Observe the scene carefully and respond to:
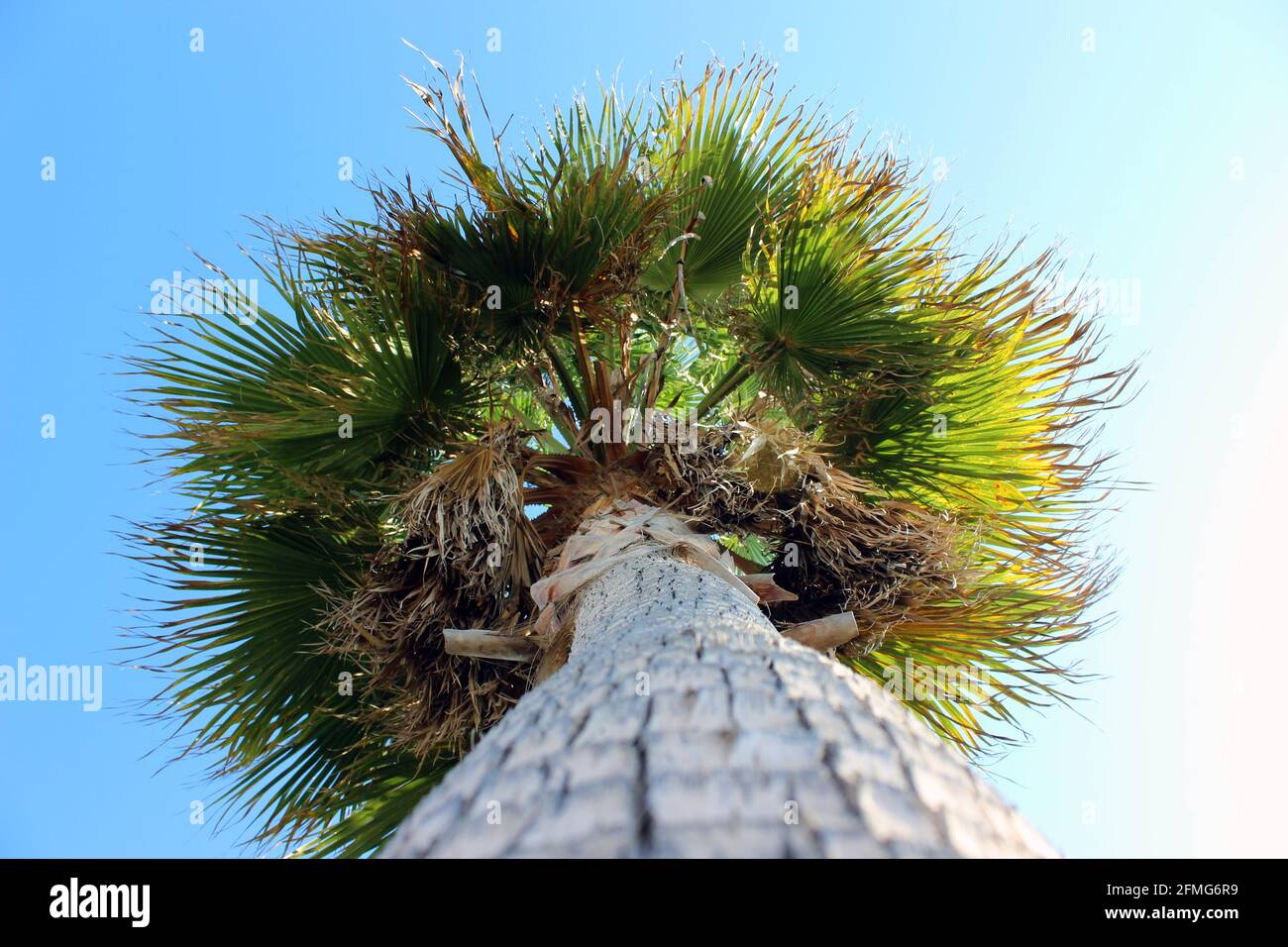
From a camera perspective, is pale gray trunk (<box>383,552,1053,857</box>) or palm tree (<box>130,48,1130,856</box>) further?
palm tree (<box>130,48,1130,856</box>)

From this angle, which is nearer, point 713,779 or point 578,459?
point 713,779

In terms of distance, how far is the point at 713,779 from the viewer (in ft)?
2.63

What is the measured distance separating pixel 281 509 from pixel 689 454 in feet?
6.58

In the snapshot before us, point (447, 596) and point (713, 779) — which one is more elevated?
point (713, 779)

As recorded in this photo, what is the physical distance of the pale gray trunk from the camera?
0.74m

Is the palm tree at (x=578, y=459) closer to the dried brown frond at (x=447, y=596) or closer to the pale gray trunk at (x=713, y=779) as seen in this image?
the dried brown frond at (x=447, y=596)

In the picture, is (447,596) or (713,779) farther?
(447,596)

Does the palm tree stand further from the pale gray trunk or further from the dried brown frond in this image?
the pale gray trunk

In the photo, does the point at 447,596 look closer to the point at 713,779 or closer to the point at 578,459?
the point at 578,459

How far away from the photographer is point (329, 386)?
3.82 metres

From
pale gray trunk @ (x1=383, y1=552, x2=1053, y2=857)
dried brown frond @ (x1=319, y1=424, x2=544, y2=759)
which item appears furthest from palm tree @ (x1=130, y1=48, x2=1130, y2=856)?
pale gray trunk @ (x1=383, y1=552, x2=1053, y2=857)

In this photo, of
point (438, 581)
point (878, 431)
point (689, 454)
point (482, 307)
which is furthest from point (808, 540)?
point (482, 307)

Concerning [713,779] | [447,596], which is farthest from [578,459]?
[713,779]
